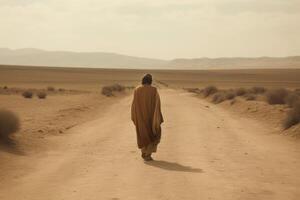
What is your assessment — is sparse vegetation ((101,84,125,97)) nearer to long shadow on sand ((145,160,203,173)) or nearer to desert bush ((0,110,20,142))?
desert bush ((0,110,20,142))

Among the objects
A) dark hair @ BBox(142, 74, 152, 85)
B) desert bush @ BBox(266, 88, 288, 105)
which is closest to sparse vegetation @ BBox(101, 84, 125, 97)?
desert bush @ BBox(266, 88, 288, 105)

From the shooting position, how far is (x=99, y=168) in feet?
36.0

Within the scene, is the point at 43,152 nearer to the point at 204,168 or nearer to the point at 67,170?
the point at 67,170

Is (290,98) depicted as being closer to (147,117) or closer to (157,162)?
(147,117)

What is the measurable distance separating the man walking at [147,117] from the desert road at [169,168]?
371 mm

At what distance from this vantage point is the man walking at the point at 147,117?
12273 mm

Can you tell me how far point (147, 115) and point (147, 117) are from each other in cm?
5

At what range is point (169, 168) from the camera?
36.0ft

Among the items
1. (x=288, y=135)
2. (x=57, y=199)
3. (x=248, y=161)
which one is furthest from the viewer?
(x=288, y=135)

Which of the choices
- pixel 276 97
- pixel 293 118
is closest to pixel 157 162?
pixel 293 118

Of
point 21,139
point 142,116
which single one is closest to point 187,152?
point 142,116

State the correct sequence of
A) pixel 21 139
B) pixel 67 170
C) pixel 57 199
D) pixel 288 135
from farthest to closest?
pixel 288 135 → pixel 21 139 → pixel 67 170 → pixel 57 199

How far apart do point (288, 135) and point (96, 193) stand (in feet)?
32.8

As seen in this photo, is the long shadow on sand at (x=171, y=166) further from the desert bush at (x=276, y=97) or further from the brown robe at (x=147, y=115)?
the desert bush at (x=276, y=97)
